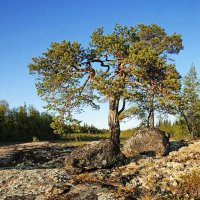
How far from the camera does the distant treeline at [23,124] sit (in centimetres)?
3491

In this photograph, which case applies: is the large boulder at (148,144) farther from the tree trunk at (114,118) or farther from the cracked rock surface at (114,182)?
the tree trunk at (114,118)

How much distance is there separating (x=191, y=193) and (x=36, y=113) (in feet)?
83.9

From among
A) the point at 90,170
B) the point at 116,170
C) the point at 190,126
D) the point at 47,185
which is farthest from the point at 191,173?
the point at 190,126

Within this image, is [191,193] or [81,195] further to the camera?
[191,193]

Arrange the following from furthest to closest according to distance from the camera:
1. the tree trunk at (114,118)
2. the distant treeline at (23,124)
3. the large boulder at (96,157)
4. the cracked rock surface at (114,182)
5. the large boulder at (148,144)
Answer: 1. the distant treeline at (23,124)
2. the tree trunk at (114,118)
3. the large boulder at (148,144)
4. the large boulder at (96,157)
5. the cracked rock surface at (114,182)

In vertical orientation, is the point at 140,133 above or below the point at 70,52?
below

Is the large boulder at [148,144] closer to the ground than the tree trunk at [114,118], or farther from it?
closer to the ground

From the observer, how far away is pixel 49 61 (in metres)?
26.8

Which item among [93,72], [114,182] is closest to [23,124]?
[93,72]

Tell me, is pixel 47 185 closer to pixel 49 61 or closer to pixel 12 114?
pixel 49 61

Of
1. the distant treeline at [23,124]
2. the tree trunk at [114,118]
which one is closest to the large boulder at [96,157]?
the tree trunk at [114,118]

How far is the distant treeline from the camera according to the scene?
3491cm

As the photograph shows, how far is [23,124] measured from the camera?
3553 cm

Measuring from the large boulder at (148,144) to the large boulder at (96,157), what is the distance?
3186 millimetres
